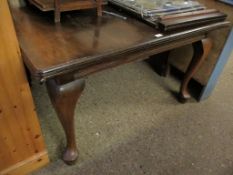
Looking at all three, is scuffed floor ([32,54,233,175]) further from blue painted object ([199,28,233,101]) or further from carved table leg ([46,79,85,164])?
carved table leg ([46,79,85,164])

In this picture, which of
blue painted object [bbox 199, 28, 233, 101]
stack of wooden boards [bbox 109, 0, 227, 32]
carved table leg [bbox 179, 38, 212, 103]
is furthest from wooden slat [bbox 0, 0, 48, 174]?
blue painted object [bbox 199, 28, 233, 101]

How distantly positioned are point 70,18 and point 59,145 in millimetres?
691

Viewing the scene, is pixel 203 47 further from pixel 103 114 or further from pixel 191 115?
pixel 103 114

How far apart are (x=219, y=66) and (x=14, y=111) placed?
127cm

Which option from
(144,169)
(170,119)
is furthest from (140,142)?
(170,119)

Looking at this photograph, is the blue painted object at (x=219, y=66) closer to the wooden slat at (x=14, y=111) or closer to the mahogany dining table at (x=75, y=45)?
the mahogany dining table at (x=75, y=45)

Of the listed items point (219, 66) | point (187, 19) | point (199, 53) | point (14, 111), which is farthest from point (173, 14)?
point (14, 111)

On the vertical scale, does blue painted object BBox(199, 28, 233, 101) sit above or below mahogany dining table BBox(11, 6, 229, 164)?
below

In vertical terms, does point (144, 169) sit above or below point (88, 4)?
below

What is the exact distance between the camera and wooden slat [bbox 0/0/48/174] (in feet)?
2.22

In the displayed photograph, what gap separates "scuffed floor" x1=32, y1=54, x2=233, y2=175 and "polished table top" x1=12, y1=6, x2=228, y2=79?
625 millimetres

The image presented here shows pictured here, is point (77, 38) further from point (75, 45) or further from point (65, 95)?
point (65, 95)

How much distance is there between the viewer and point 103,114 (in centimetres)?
141

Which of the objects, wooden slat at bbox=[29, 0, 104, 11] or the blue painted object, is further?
the blue painted object
